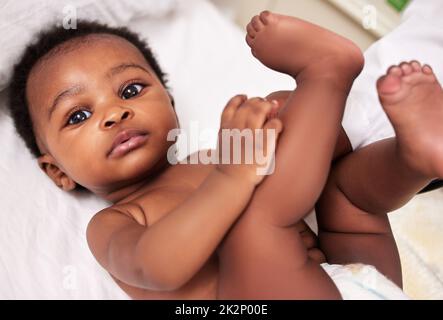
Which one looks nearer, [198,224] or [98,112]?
[198,224]

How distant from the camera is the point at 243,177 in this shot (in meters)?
0.62

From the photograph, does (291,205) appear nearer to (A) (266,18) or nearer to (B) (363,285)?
(B) (363,285)

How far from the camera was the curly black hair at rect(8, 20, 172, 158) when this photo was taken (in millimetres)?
864

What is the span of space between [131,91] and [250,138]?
0.30 metres

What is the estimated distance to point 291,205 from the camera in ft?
2.10

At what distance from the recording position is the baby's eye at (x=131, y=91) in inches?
31.8

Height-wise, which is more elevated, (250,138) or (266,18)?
(266,18)

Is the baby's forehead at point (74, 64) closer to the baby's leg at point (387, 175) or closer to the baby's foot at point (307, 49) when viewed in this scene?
the baby's foot at point (307, 49)

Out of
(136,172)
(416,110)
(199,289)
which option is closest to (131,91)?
Result: (136,172)

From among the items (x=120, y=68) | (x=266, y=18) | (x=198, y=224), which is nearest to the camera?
(x=198, y=224)

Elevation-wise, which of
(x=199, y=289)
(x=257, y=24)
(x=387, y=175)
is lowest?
(x=199, y=289)

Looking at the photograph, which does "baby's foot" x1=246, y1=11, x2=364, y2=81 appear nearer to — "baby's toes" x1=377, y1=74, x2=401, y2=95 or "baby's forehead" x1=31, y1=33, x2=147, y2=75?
"baby's toes" x1=377, y1=74, x2=401, y2=95

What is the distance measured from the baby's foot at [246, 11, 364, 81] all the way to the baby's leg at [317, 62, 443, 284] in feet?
0.30

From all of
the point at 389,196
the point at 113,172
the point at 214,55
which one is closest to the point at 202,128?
the point at 214,55
